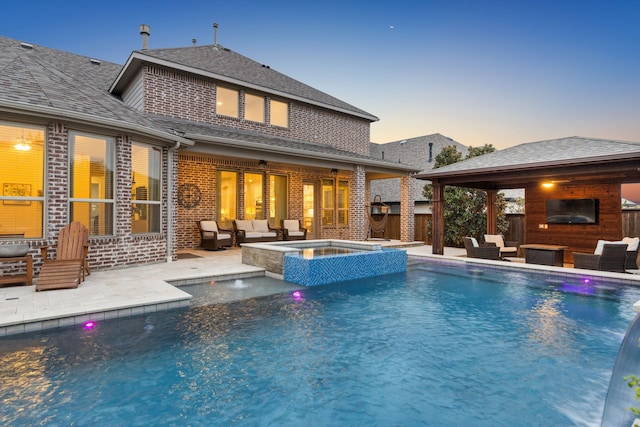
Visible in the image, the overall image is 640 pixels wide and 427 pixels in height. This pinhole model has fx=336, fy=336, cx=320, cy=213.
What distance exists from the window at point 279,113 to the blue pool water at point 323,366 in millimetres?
9022

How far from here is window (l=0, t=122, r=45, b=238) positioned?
583 cm

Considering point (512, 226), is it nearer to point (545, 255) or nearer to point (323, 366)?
point (545, 255)

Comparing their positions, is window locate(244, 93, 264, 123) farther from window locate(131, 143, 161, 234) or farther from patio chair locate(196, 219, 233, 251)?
window locate(131, 143, 161, 234)

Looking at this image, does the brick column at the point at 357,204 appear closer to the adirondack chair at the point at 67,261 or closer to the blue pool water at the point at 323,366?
the blue pool water at the point at 323,366

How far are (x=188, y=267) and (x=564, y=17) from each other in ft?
43.6

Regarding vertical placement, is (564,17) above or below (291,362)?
above

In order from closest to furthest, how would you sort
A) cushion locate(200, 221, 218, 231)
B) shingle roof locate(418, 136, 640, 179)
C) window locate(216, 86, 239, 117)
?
1. shingle roof locate(418, 136, 640, 179)
2. cushion locate(200, 221, 218, 231)
3. window locate(216, 86, 239, 117)

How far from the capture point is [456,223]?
42.2 ft

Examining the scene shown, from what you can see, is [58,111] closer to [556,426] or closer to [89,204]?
[89,204]

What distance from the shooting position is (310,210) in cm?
1419

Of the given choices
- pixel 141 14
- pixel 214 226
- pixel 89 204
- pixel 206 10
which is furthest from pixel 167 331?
pixel 141 14

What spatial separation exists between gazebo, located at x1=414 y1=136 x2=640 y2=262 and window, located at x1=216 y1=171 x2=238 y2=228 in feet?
21.3

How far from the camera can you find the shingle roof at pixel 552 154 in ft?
24.3

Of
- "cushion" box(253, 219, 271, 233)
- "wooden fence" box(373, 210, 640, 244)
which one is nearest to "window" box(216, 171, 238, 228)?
"cushion" box(253, 219, 271, 233)
